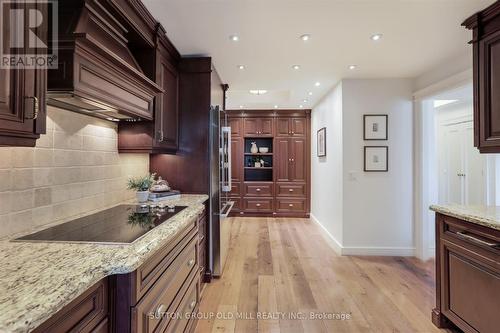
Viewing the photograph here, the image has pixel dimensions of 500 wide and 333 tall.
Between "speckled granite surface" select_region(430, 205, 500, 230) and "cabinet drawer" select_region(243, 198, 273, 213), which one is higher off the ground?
"speckled granite surface" select_region(430, 205, 500, 230)

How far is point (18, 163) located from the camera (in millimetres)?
1317

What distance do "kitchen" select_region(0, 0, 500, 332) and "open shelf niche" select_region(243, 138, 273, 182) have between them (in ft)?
6.38

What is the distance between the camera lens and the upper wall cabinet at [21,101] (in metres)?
0.90

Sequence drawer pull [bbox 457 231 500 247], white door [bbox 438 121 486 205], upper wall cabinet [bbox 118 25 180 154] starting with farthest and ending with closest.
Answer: white door [bbox 438 121 486 205]
upper wall cabinet [bbox 118 25 180 154]
drawer pull [bbox 457 231 500 247]

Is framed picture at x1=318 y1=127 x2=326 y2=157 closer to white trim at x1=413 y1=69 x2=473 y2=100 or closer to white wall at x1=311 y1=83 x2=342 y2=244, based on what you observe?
white wall at x1=311 y1=83 x2=342 y2=244

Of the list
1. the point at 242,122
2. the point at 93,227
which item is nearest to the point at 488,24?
the point at 93,227

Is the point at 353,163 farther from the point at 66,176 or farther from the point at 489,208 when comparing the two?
the point at 66,176

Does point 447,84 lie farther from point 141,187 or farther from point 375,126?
point 141,187

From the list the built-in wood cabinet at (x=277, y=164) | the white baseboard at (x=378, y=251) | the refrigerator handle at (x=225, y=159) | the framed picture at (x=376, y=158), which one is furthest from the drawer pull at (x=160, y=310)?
the built-in wood cabinet at (x=277, y=164)

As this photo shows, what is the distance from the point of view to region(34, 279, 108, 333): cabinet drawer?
2.39 feet

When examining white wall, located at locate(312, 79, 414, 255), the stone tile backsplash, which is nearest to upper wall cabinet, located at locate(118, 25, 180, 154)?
the stone tile backsplash

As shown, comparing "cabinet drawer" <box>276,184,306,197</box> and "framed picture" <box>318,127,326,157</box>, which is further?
"cabinet drawer" <box>276,184,306,197</box>

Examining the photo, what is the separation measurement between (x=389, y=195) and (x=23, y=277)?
3.88m

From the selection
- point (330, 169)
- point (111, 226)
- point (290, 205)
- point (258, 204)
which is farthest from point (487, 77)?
point (258, 204)
